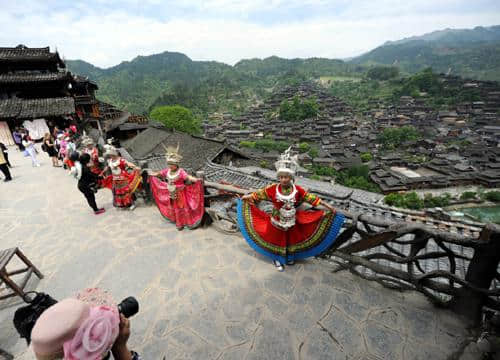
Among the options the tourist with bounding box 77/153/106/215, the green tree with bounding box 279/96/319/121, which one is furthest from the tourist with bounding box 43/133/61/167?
the green tree with bounding box 279/96/319/121

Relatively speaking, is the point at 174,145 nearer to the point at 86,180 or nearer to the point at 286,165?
the point at 86,180

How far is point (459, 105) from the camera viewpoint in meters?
65.8

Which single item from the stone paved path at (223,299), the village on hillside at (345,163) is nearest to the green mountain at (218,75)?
the village on hillside at (345,163)

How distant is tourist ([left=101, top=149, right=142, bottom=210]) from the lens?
5.96 metres

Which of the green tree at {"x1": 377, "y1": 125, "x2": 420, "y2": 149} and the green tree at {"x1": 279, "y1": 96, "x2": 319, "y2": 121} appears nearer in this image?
the green tree at {"x1": 377, "y1": 125, "x2": 420, "y2": 149}

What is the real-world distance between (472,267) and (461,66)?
6911 inches

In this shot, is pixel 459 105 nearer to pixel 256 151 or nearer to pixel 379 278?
pixel 256 151

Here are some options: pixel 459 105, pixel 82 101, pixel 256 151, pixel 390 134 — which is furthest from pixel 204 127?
pixel 459 105

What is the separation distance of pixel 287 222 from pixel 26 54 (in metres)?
30.6

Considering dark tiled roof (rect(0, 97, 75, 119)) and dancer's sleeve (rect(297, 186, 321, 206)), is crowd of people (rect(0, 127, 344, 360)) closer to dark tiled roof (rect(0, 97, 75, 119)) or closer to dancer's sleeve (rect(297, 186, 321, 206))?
dancer's sleeve (rect(297, 186, 321, 206))

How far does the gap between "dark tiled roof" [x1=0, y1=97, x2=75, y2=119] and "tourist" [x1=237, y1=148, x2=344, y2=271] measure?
2257 cm

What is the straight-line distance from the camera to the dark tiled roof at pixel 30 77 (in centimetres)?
1940

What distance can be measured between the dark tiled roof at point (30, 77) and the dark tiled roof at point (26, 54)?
1.25 meters

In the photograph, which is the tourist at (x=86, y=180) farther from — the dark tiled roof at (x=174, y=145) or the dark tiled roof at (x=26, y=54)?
the dark tiled roof at (x=26, y=54)
